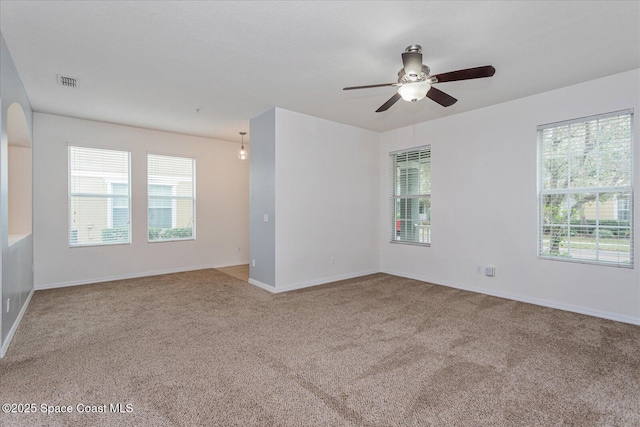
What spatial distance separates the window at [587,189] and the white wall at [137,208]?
5.34 meters

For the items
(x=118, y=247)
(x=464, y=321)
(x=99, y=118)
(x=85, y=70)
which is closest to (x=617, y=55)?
(x=464, y=321)

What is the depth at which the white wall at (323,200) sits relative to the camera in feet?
A: 15.6

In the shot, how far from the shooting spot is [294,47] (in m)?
2.88

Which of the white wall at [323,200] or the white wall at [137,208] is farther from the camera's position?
the white wall at [137,208]

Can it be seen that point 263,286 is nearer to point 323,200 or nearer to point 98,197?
point 323,200

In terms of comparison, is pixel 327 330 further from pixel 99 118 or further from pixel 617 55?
pixel 99 118

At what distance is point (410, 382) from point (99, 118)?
18.6 ft

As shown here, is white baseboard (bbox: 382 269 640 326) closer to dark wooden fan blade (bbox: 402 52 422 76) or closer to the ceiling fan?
the ceiling fan

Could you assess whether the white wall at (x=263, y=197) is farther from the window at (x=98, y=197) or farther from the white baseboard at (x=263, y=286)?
the window at (x=98, y=197)

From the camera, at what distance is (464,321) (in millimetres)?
3490

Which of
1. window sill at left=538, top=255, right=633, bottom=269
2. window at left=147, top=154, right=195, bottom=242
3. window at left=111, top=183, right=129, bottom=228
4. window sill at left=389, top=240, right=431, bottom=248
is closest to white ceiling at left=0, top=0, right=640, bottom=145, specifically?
window at left=111, top=183, right=129, bottom=228

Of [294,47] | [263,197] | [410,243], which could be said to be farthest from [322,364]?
[410,243]

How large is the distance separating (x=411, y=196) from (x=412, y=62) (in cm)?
340

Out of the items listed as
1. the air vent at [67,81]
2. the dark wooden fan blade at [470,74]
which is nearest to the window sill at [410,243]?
the dark wooden fan blade at [470,74]
